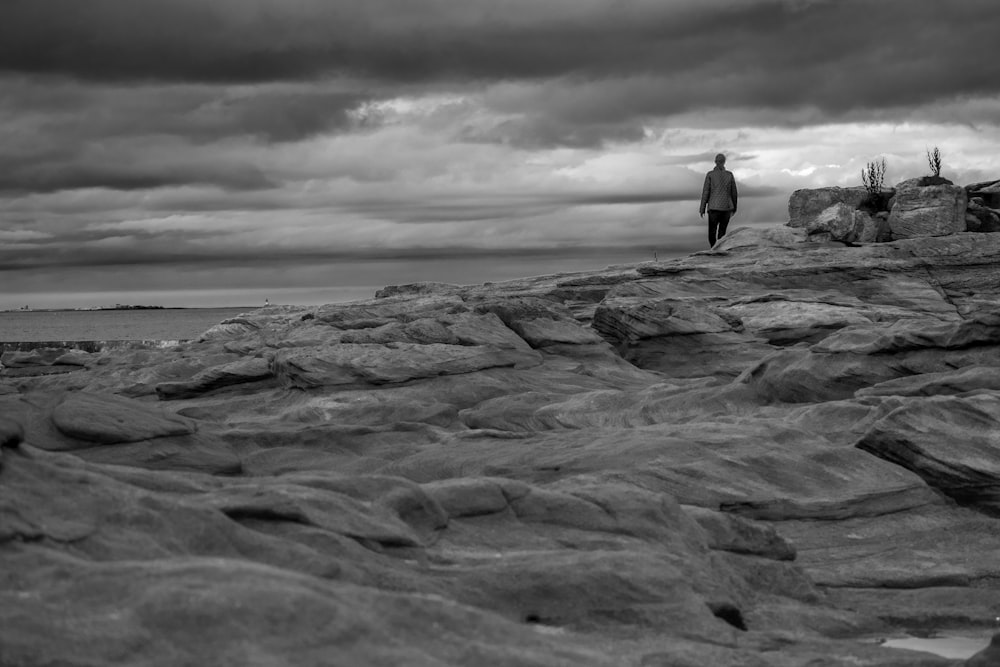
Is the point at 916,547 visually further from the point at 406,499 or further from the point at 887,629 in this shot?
the point at 406,499

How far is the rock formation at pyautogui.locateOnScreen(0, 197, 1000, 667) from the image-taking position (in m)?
9.36

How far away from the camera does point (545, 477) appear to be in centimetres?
1875

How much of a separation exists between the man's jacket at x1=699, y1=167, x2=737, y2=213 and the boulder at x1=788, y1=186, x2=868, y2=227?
3848 mm

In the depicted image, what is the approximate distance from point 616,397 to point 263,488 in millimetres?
14450

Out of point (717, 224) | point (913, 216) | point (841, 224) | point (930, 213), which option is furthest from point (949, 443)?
point (717, 224)

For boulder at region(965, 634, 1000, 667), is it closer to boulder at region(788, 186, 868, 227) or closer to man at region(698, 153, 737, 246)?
man at region(698, 153, 737, 246)

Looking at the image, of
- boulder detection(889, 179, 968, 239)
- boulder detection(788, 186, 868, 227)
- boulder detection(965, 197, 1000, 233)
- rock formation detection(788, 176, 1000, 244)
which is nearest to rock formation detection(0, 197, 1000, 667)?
rock formation detection(788, 176, 1000, 244)

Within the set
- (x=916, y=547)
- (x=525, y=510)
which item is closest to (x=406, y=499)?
(x=525, y=510)

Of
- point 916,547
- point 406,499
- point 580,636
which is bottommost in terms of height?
point 916,547

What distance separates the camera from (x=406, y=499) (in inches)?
519

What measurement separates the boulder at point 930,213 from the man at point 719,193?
5.54 metres

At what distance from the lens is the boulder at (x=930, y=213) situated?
39.6 m

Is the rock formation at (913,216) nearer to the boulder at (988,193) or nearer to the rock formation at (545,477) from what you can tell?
the boulder at (988,193)

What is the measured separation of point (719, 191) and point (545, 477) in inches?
968
